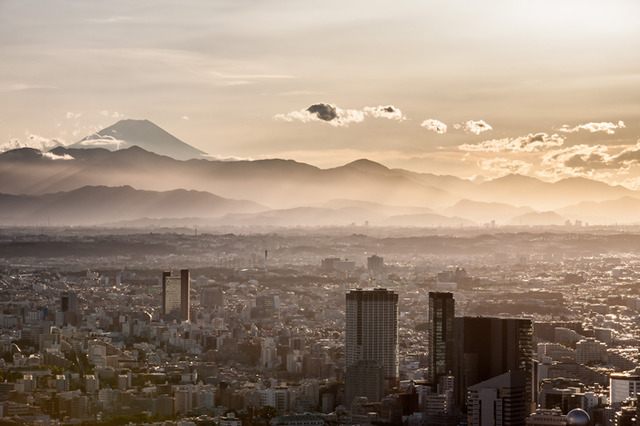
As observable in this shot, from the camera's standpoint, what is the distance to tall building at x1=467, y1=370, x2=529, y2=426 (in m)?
18.0

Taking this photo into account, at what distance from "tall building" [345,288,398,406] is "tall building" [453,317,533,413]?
1.80 metres

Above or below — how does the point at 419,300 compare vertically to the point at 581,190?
below

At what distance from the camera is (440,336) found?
2547 cm

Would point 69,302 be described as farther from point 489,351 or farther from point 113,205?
point 113,205

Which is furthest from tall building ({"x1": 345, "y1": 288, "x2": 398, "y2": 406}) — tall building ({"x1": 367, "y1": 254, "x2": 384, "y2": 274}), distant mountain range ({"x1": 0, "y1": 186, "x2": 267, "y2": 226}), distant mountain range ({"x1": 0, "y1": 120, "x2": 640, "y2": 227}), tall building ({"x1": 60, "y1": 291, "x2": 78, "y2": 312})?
distant mountain range ({"x1": 0, "y1": 186, "x2": 267, "y2": 226})

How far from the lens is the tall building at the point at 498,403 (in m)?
18.0

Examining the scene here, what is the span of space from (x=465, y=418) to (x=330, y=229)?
55.9 meters

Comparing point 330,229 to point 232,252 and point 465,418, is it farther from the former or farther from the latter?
point 465,418

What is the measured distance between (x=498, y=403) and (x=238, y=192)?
6419 centimetres

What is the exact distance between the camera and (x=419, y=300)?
35562mm

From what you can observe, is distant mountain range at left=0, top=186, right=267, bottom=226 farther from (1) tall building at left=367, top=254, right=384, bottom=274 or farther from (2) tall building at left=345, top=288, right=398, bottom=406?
(2) tall building at left=345, top=288, right=398, bottom=406

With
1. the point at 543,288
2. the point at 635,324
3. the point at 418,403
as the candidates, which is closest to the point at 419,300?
the point at 635,324

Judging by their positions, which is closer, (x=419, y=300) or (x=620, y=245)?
(x=419, y=300)

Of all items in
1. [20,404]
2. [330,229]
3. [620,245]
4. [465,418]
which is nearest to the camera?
[465,418]
